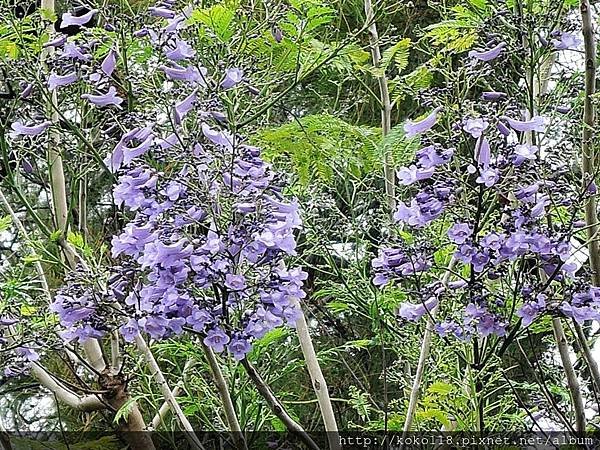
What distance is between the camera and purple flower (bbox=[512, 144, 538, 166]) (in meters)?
1.35

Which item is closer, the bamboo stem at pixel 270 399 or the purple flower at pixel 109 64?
the bamboo stem at pixel 270 399

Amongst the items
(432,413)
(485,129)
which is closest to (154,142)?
(485,129)

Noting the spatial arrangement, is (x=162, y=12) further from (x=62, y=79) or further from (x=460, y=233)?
(x=460, y=233)

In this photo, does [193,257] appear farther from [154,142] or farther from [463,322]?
[463,322]

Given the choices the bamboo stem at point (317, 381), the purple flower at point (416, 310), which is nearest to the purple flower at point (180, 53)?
the purple flower at point (416, 310)

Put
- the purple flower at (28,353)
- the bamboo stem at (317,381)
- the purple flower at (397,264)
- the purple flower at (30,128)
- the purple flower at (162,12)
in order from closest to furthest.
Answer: the purple flower at (397,264) < the purple flower at (162,12) < the purple flower at (30,128) < the bamboo stem at (317,381) < the purple flower at (28,353)

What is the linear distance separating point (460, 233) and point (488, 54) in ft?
1.28

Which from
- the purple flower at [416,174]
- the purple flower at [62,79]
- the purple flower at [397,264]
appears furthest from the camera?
the purple flower at [62,79]

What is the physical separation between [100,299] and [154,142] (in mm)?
336

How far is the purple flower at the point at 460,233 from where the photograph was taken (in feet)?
4.58

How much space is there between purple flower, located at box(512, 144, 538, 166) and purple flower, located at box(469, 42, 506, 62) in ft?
0.83

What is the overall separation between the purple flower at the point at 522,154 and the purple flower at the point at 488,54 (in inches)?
9.9

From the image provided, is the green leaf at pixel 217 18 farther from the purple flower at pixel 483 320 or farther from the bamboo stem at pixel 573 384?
the bamboo stem at pixel 573 384

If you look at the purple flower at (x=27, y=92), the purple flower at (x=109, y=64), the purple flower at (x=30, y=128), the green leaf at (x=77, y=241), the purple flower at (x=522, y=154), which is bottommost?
the green leaf at (x=77, y=241)
